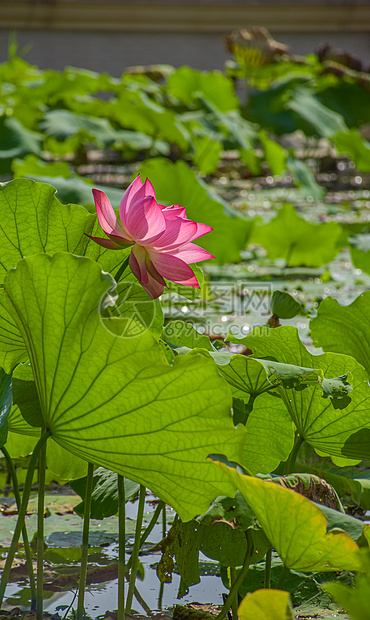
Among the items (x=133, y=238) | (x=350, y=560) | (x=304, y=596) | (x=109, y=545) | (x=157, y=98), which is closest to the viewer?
(x=350, y=560)

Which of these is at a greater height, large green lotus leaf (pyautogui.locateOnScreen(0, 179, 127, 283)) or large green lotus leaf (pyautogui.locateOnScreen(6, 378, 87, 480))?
large green lotus leaf (pyautogui.locateOnScreen(0, 179, 127, 283))

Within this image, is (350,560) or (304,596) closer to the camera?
(350,560)

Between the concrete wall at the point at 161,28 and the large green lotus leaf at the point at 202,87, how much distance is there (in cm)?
422

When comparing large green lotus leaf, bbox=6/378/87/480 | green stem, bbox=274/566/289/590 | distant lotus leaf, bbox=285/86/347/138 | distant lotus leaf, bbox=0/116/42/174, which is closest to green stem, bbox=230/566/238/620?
green stem, bbox=274/566/289/590

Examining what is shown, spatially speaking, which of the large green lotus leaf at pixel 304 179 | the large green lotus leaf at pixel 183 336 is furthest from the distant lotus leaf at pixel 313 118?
the large green lotus leaf at pixel 183 336

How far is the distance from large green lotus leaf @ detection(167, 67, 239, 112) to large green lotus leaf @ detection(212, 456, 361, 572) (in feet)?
12.1

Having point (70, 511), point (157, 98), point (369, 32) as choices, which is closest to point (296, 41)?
point (369, 32)

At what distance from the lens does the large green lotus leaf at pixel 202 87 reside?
13.1 ft

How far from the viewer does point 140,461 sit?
0.54 m

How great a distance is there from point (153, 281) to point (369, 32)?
835cm

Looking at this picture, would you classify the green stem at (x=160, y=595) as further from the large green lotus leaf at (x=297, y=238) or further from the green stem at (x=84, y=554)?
the large green lotus leaf at (x=297, y=238)

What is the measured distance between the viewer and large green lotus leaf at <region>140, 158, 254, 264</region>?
179cm

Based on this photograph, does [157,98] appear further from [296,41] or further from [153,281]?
[296,41]

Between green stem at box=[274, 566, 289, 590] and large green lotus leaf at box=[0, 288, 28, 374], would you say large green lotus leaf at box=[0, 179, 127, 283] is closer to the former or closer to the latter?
large green lotus leaf at box=[0, 288, 28, 374]
